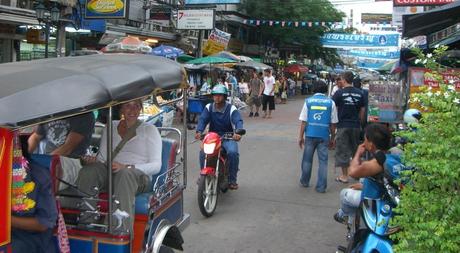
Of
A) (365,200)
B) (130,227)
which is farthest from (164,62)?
(365,200)

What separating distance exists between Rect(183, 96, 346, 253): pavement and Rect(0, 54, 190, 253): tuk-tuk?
3.52 feet

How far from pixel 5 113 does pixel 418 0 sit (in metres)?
10.8

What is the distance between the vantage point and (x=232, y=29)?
36.2 meters

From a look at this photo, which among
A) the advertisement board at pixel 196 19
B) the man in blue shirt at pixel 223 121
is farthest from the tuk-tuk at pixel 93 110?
the advertisement board at pixel 196 19

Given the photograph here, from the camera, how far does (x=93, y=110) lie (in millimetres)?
2795

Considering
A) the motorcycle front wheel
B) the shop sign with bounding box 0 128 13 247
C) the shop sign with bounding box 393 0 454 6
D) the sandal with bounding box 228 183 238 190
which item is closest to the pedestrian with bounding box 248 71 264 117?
the shop sign with bounding box 393 0 454 6

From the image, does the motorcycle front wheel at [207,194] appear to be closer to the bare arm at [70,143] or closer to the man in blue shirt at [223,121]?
the man in blue shirt at [223,121]

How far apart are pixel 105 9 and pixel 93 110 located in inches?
487

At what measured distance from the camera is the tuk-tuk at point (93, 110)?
2.45m

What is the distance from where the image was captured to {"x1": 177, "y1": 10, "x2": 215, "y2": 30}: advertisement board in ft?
69.1

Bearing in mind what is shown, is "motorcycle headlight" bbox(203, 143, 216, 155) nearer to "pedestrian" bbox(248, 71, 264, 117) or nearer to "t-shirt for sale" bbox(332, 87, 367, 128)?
"t-shirt for sale" bbox(332, 87, 367, 128)

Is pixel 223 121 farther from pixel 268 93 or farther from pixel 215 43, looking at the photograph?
pixel 215 43

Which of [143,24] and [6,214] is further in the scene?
[143,24]

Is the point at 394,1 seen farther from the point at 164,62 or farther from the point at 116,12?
the point at 164,62
